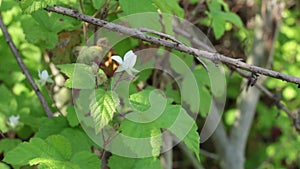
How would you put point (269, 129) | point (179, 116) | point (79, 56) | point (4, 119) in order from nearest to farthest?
1. point (179, 116)
2. point (79, 56)
3. point (4, 119)
4. point (269, 129)

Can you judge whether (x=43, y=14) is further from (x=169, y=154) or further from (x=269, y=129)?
(x=269, y=129)

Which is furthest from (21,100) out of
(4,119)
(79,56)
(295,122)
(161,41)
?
(295,122)

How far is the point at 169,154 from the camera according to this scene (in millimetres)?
2115

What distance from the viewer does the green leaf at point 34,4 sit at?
3.80ft

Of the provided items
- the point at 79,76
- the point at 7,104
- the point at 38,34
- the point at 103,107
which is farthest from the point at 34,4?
the point at 7,104

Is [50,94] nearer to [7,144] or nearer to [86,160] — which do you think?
[7,144]

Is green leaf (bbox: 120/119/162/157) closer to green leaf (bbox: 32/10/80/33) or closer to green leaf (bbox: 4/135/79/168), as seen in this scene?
green leaf (bbox: 4/135/79/168)

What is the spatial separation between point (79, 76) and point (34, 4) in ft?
0.72

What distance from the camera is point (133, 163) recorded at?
4.52ft

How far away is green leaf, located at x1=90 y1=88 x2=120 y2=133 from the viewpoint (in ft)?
3.60

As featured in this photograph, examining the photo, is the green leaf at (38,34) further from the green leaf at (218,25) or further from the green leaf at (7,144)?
the green leaf at (218,25)

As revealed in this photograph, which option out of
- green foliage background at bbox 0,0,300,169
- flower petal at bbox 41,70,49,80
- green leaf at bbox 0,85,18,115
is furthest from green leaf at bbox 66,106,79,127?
green leaf at bbox 0,85,18,115

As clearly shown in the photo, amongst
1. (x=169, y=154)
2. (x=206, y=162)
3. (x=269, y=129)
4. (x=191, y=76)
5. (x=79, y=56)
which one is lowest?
(x=206, y=162)

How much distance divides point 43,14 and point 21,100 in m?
0.50
